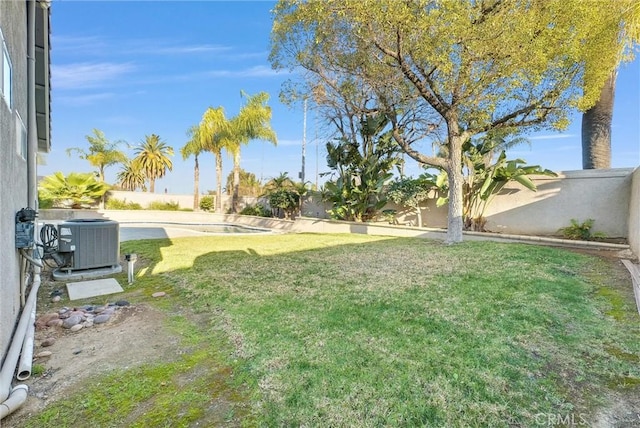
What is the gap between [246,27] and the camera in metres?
12.9

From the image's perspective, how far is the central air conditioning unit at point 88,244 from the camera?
17.7 ft

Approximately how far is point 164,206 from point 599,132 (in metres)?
24.3

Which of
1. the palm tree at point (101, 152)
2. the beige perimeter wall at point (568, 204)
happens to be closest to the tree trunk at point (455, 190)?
the beige perimeter wall at point (568, 204)

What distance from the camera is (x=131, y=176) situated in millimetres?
32375

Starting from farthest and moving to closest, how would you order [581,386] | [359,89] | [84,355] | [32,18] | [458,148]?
[359,89], [458,148], [32,18], [84,355], [581,386]

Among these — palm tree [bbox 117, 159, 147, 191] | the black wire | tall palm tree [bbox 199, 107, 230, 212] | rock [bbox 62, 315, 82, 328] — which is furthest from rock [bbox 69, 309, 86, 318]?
palm tree [bbox 117, 159, 147, 191]

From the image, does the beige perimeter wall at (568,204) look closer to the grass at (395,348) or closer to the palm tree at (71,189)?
the grass at (395,348)

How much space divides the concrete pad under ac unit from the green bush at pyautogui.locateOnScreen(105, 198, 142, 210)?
62.3 ft

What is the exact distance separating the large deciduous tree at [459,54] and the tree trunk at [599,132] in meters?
2.80

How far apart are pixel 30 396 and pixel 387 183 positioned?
11.8 metres

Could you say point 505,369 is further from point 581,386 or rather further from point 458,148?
point 458,148

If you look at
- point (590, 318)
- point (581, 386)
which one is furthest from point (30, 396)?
point (590, 318)

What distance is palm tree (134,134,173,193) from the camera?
101 ft

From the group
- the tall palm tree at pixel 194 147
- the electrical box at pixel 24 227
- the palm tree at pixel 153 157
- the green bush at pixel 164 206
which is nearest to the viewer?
the electrical box at pixel 24 227
